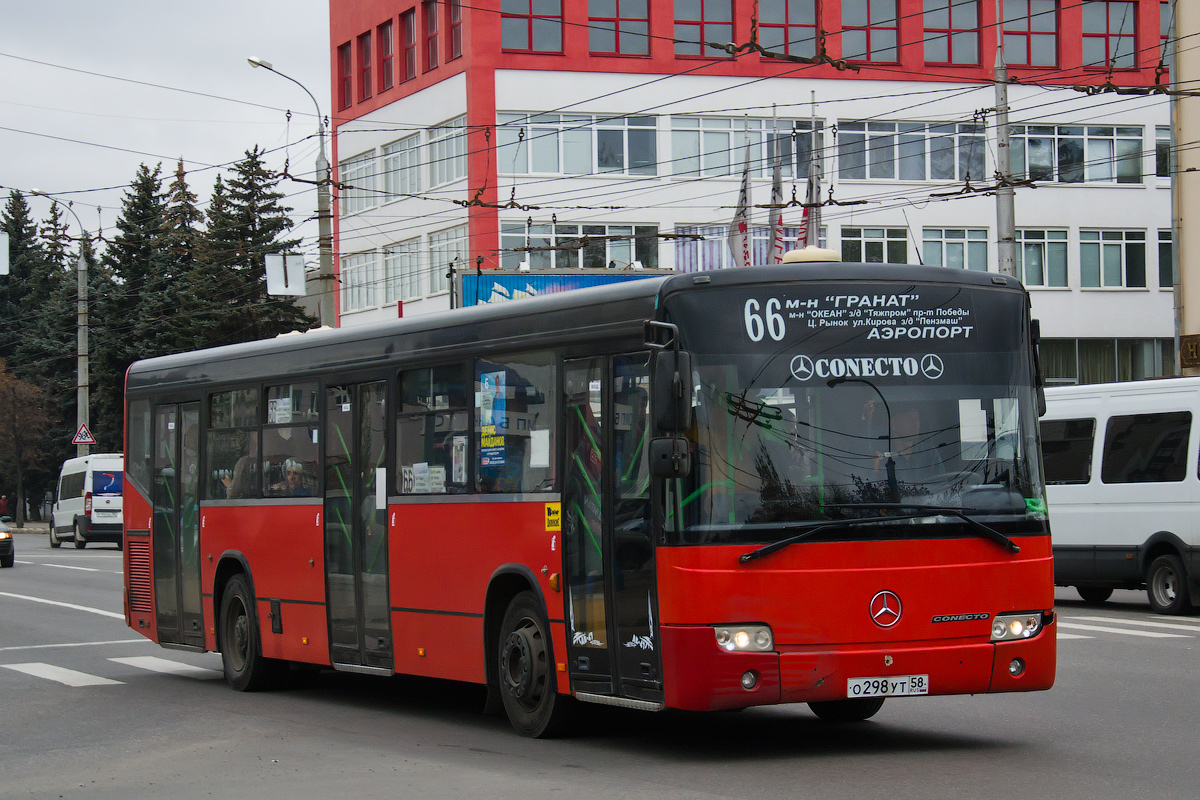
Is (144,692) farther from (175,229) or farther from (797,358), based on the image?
(175,229)

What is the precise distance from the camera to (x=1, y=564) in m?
35.7

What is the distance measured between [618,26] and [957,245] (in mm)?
12459

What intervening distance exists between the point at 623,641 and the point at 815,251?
2655 millimetres

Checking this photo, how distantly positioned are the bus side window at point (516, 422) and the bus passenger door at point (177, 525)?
16.5ft

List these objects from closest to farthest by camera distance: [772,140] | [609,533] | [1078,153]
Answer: [609,533]
[772,140]
[1078,153]

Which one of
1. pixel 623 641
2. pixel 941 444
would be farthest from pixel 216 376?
pixel 941 444

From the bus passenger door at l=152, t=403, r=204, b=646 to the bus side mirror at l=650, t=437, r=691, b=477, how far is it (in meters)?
7.27

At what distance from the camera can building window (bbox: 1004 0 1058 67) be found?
50.3 m

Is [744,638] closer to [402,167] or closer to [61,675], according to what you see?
[61,675]

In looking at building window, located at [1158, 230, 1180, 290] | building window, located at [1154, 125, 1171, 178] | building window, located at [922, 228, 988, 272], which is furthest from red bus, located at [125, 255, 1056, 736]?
building window, located at [1154, 125, 1171, 178]

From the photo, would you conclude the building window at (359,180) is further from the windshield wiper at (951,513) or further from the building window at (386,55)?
the windshield wiper at (951,513)

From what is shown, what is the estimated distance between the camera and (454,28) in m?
49.1

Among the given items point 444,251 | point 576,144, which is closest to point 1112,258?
point 576,144

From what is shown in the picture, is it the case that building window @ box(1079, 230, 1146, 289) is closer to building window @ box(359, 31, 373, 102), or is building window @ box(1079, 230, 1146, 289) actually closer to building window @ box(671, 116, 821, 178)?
building window @ box(671, 116, 821, 178)
